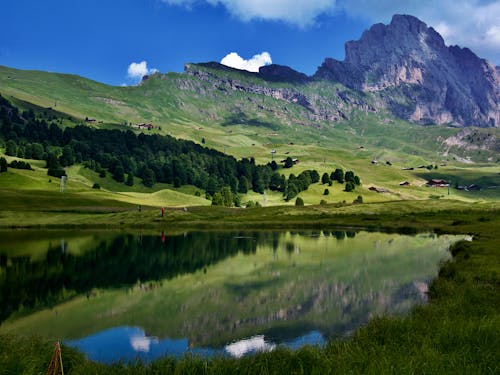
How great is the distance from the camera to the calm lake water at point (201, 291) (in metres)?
36.7

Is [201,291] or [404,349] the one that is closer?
[404,349]

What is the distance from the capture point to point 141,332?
38.4 metres

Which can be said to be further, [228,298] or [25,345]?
[228,298]

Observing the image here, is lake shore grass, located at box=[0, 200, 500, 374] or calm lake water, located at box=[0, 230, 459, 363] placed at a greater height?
lake shore grass, located at box=[0, 200, 500, 374]

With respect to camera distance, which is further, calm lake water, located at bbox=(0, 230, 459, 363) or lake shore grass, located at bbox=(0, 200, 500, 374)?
calm lake water, located at bbox=(0, 230, 459, 363)

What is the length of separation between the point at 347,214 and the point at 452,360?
159116mm

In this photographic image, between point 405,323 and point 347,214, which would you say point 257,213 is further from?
point 405,323

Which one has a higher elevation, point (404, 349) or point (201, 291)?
point (404, 349)

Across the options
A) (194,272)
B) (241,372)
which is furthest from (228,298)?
(241,372)

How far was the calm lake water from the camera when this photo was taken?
3666cm

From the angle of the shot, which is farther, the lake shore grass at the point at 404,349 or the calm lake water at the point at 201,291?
the calm lake water at the point at 201,291

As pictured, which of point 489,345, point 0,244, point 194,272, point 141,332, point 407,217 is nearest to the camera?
point 489,345

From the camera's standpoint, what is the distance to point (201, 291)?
182ft

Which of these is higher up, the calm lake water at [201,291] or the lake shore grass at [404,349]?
the lake shore grass at [404,349]
